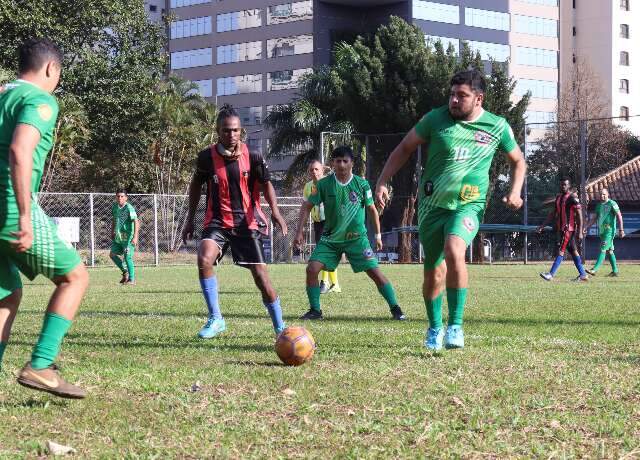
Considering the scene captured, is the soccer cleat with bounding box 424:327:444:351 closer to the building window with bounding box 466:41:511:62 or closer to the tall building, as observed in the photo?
the building window with bounding box 466:41:511:62

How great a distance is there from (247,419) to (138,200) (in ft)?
99.0

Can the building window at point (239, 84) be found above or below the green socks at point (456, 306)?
above

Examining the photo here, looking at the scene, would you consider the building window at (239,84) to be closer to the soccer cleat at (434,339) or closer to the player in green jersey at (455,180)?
the player in green jersey at (455,180)

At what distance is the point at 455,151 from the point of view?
24.5 ft

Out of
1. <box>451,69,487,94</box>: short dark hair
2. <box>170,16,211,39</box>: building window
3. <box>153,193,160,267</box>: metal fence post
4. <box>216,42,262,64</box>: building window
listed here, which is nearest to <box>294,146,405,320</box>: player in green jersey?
<box>451,69,487,94</box>: short dark hair

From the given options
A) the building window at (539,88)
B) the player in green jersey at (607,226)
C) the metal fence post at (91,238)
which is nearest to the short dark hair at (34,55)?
the player in green jersey at (607,226)

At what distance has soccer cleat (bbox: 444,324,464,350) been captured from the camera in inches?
289

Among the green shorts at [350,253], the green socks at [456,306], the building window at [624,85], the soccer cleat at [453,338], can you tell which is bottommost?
the soccer cleat at [453,338]

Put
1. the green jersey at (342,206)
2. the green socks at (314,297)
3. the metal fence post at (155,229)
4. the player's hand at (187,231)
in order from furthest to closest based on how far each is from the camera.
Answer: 1. the metal fence post at (155,229)
2. the green jersey at (342,206)
3. the green socks at (314,297)
4. the player's hand at (187,231)

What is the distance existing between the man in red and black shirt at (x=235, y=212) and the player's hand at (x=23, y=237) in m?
3.49

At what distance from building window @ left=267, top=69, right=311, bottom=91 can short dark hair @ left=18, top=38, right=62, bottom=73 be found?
2805 inches

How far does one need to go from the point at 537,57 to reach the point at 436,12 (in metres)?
12.6

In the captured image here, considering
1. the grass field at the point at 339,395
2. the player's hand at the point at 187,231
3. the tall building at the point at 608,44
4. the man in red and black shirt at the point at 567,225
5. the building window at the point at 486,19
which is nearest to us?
the grass field at the point at 339,395

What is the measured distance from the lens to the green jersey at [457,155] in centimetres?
748
